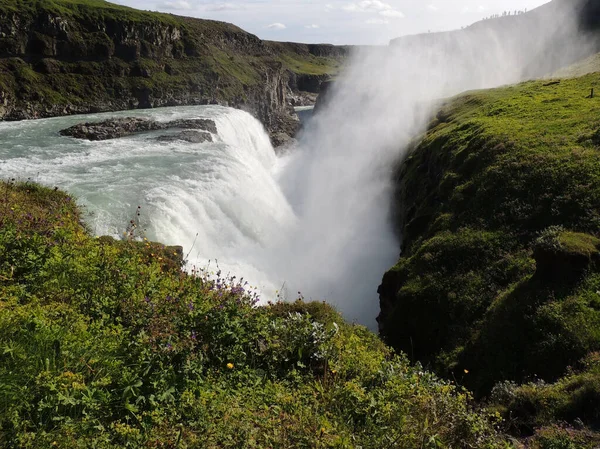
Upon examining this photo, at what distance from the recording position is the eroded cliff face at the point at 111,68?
6712 centimetres

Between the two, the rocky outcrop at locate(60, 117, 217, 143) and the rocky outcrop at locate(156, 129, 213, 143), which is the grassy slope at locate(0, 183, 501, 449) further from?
the rocky outcrop at locate(60, 117, 217, 143)

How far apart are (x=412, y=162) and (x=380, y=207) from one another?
3999mm

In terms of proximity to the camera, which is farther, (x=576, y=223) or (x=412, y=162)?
(x=412, y=162)

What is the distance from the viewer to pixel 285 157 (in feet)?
213

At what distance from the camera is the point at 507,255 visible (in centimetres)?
1498

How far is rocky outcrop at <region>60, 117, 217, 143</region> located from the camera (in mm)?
42391

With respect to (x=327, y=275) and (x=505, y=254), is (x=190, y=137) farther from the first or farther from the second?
(x=505, y=254)

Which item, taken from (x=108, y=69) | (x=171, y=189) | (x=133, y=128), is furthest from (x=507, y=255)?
(x=108, y=69)

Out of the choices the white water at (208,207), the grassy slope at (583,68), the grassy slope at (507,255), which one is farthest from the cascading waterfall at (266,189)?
the grassy slope at (583,68)

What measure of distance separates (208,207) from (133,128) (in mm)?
27683

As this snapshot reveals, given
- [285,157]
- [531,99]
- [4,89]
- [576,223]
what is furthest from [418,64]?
[4,89]

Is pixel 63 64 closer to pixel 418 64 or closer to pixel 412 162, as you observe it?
pixel 418 64

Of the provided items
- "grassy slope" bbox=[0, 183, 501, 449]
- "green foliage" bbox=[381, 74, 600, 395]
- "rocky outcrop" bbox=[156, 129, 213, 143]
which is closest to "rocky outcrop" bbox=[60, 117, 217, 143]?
"rocky outcrop" bbox=[156, 129, 213, 143]

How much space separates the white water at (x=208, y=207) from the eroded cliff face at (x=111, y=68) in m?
30.9
